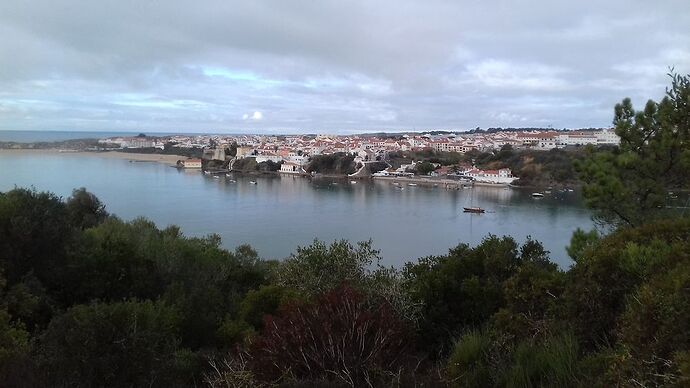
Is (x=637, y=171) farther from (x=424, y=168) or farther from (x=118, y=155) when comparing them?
(x=118, y=155)

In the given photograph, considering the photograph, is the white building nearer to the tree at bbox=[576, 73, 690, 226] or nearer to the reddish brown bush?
the tree at bbox=[576, 73, 690, 226]

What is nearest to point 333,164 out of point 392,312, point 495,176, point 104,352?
point 495,176

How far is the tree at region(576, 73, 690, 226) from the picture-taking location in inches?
240

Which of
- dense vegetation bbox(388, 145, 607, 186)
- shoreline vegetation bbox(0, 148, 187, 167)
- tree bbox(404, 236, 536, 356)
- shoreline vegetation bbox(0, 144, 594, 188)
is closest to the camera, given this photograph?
tree bbox(404, 236, 536, 356)

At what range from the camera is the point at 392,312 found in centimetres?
393

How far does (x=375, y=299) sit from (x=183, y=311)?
2749 millimetres

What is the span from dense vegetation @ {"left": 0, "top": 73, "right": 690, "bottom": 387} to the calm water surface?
11.1 meters

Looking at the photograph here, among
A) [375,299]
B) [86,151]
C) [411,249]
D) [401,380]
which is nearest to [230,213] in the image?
[411,249]

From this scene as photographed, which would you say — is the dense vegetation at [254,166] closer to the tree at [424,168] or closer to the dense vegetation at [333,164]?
the dense vegetation at [333,164]

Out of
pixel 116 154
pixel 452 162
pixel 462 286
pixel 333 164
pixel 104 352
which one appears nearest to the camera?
pixel 104 352

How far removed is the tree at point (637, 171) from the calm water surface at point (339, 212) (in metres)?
10.8

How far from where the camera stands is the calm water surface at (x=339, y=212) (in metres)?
21.6

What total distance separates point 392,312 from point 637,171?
4204mm

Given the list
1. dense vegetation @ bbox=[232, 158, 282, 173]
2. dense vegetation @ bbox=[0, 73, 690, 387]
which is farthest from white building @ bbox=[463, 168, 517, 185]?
dense vegetation @ bbox=[0, 73, 690, 387]
